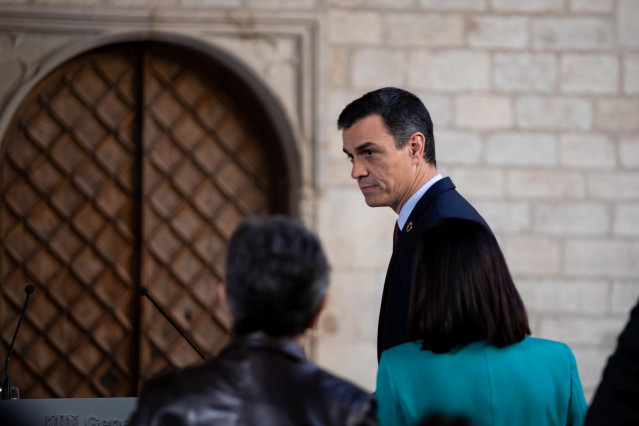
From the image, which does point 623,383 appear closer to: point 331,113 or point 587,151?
point 331,113

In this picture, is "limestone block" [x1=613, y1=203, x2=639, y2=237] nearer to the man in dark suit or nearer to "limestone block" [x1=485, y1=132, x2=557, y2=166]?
"limestone block" [x1=485, y1=132, x2=557, y2=166]

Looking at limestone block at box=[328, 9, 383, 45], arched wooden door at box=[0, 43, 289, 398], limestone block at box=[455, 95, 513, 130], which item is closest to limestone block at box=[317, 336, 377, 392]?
arched wooden door at box=[0, 43, 289, 398]

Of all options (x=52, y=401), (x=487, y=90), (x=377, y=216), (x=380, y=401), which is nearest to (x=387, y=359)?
(x=380, y=401)

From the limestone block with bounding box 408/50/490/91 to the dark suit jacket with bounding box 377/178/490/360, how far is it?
112 inches

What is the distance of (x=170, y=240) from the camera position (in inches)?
218

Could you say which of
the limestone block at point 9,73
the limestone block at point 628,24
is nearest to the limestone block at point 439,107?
the limestone block at point 628,24

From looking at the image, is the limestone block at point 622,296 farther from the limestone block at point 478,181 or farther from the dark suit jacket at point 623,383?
the dark suit jacket at point 623,383

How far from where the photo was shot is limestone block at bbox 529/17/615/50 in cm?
556

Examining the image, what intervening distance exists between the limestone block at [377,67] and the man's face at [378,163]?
2528mm

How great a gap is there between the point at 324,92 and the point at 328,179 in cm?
49

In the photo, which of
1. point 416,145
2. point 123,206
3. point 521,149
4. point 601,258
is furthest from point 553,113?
point 416,145

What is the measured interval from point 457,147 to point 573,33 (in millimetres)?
970

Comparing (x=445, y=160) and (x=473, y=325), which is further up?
(x=445, y=160)

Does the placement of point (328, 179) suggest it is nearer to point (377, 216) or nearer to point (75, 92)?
point (377, 216)
